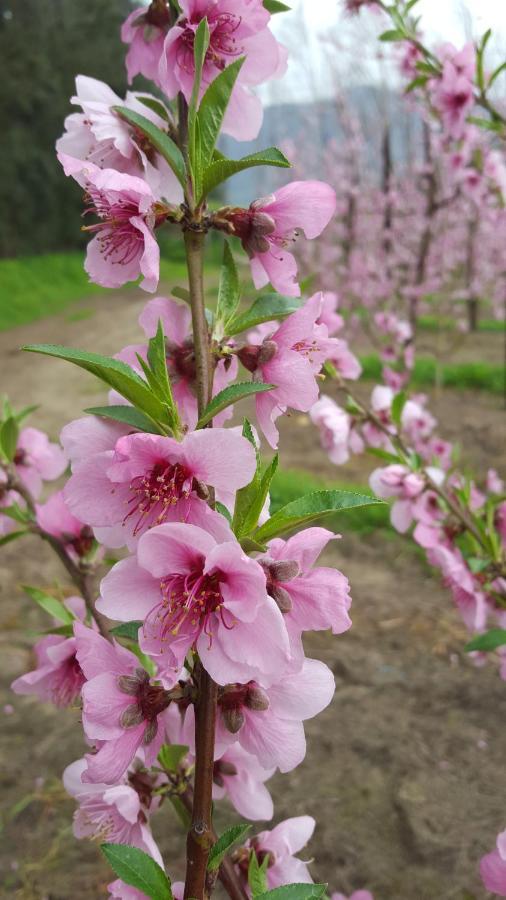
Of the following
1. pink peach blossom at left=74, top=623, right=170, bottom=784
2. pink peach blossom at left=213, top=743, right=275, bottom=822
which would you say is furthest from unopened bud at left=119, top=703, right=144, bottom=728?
pink peach blossom at left=213, top=743, right=275, bottom=822

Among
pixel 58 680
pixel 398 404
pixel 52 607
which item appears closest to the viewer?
pixel 58 680

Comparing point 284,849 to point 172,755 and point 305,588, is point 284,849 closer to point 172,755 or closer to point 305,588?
point 172,755

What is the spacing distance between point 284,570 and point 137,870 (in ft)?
0.99

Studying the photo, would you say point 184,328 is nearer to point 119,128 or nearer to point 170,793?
point 119,128

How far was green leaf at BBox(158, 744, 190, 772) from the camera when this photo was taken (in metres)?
0.90

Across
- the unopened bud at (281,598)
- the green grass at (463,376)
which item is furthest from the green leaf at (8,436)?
the green grass at (463,376)

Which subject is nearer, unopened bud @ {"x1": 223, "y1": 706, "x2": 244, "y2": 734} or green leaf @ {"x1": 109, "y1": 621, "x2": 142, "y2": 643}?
unopened bud @ {"x1": 223, "y1": 706, "x2": 244, "y2": 734}

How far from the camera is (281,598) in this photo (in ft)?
2.10

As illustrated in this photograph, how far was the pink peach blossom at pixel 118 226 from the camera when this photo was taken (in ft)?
2.18

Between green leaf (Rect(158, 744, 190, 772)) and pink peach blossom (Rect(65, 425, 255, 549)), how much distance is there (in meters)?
0.34

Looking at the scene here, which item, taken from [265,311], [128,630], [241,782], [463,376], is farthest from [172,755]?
[463,376]

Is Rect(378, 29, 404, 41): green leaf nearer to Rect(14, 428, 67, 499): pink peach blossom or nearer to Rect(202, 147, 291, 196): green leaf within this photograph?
Rect(14, 428, 67, 499): pink peach blossom

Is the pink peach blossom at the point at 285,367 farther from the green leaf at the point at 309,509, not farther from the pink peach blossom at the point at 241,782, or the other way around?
the pink peach blossom at the point at 241,782

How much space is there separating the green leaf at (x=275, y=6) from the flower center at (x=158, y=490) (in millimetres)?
574
